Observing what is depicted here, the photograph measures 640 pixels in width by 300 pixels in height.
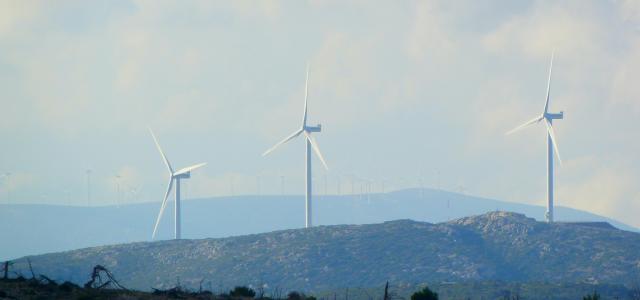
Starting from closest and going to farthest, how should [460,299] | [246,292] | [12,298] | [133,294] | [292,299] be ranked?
[12,298], [133,294], [292,299], [246,292], [460,299]

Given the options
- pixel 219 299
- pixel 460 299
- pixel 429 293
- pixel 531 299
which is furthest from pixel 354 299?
pixel 219 299

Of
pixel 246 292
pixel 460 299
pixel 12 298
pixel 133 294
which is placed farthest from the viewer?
pixel 460 299

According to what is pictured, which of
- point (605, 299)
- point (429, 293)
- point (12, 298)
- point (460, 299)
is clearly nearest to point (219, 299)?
point (12, 298)

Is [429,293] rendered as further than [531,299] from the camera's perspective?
No

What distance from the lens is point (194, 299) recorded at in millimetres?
58219

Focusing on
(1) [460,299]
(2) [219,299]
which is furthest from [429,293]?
(1) [460,299]

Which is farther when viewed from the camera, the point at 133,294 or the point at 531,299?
the point at 531,299

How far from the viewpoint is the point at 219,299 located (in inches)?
2343

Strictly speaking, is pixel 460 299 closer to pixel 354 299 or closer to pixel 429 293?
pixel 354 299

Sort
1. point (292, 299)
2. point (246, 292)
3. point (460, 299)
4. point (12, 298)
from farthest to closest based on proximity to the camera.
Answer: point (460, 299)
point (246, 292)
point (292, 299)
point (12, 298)

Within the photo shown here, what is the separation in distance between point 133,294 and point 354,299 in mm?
140577

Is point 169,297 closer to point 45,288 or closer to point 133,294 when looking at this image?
point 133,294

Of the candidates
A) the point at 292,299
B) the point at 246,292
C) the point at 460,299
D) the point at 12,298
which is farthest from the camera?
the point at 460,299

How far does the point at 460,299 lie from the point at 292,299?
131 meters
